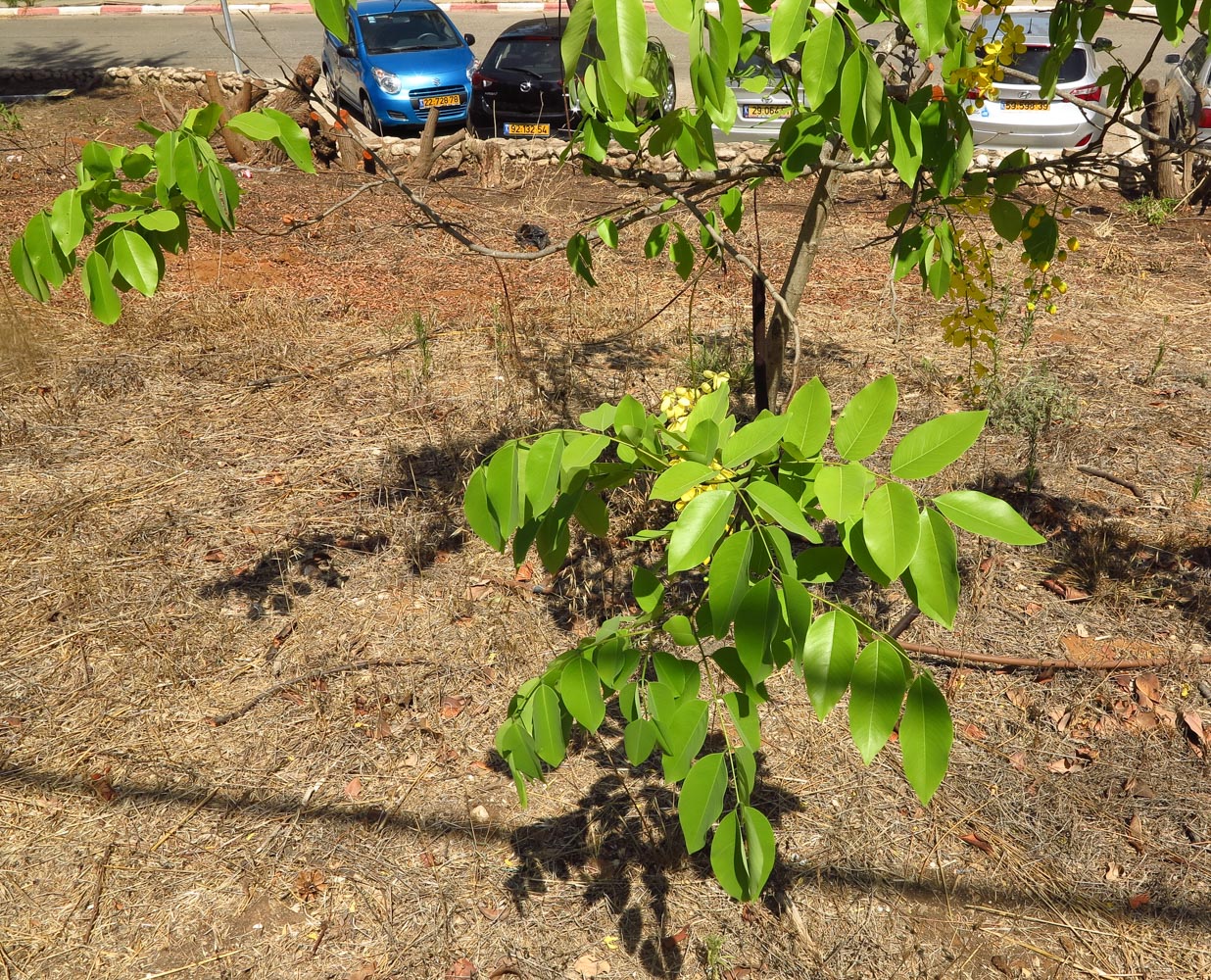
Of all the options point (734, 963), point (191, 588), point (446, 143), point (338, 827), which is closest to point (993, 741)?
point (734, 963)

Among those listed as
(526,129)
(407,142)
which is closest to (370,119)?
(407,142)

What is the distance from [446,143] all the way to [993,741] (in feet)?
27.1

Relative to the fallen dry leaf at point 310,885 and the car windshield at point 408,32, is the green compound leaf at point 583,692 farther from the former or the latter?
the car windshield at point 408,32

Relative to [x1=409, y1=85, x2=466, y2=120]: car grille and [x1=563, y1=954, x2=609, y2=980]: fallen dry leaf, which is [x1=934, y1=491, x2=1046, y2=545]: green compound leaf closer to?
[x1=563, y1=954, x2=609, y2=980]: fallen dry leaf

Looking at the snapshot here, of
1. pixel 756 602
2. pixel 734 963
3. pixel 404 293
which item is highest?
pixel 756 602

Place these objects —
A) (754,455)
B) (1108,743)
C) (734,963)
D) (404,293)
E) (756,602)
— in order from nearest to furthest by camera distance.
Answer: (756,602)
(754,455)
(734,963)
(1108,743)
(404,293)

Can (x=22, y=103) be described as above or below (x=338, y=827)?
above

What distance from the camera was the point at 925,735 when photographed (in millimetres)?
1277

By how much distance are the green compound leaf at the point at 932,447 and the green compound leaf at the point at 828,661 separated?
24 cm

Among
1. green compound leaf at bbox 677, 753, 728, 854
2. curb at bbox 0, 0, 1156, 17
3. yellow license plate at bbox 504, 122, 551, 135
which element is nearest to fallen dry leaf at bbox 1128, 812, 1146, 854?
green compound leaf at bbox 677, 753, 728, 854

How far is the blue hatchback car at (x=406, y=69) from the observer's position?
11.5m

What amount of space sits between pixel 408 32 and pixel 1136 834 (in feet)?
41.2

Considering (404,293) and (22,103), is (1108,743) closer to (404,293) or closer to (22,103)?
(404,293)

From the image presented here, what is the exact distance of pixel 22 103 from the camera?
525 inches
